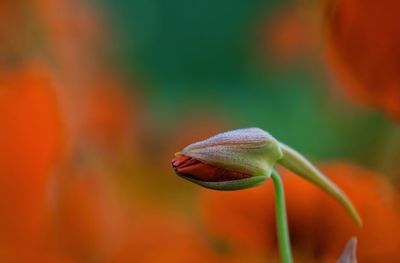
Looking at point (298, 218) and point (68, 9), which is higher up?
point (68, 9)

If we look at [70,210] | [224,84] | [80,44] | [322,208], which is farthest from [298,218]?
[224,84]

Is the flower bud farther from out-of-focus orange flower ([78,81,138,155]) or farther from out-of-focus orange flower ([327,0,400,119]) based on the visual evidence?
out-of-focus orange flower ([78,81,138,155])

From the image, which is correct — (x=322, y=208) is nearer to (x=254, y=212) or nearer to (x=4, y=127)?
(x=254, y=212)

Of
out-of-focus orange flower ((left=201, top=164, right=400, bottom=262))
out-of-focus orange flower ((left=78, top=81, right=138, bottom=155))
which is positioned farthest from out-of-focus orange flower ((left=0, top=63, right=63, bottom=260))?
out-of-focus orange flower ((left=78, top=81, right=138, bottom=155))

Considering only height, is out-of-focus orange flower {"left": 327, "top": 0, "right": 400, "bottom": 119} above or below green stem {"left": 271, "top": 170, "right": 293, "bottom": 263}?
above

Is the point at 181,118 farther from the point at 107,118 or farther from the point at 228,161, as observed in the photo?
the point at 228,161

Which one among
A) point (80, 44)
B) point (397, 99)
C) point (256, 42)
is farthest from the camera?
point (256, 42)

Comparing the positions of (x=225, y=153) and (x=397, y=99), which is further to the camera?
(x=397, y=99)

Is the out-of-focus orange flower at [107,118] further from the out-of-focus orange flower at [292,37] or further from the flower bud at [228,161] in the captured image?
the flower bud at [228,161]
